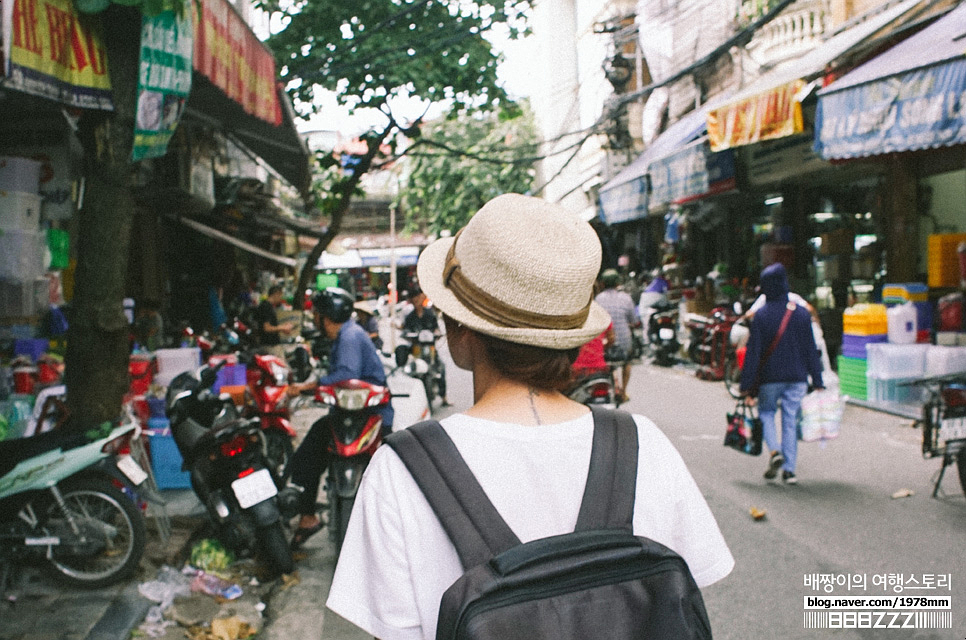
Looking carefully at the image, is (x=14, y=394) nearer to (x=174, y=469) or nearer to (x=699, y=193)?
(x=174, y=469)

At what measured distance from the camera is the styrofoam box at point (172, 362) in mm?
7238

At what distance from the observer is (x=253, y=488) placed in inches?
175

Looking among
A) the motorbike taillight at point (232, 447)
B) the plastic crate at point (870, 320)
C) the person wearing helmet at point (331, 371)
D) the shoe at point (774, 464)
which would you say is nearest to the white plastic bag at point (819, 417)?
the shoe at point (774, 464)

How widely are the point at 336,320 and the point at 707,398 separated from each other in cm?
708

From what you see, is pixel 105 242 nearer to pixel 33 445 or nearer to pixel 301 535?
pixel 33 445

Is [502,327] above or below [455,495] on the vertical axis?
above

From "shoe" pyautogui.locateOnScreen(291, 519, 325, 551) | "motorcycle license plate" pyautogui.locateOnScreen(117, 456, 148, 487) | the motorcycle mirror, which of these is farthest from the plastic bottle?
"motorcycle license plate" pyautogui.locateOnScreen(117, 456, 148, 487)

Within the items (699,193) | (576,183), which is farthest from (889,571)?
(576,183)

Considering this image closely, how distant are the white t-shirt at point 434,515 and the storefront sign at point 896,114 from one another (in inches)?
271

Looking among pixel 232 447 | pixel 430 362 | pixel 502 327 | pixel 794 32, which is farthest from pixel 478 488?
pixel 794 32

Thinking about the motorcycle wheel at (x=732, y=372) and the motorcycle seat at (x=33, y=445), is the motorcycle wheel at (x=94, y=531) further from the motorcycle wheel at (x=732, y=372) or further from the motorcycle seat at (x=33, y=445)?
the motorcycle wheel at (x=732, y=372)

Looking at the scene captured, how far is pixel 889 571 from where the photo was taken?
4.38 metres

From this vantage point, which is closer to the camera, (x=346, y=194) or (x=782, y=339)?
(x=782, y=339)

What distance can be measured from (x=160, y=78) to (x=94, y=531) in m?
2.66
